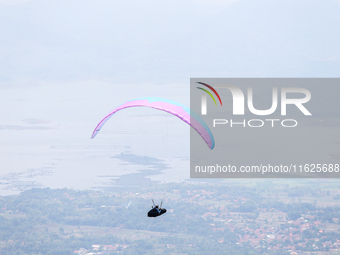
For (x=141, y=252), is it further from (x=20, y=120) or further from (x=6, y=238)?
(x=20, y=120)

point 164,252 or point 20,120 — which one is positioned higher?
point 20,120

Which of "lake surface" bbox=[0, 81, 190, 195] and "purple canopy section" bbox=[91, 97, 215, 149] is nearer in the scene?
"purple canopy section" bbox=[91, 97, 215, 149]

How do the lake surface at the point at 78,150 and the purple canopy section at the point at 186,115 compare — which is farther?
the lake surface at the point at 78,150

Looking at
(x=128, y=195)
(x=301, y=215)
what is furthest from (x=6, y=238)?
(x=301, y=215)

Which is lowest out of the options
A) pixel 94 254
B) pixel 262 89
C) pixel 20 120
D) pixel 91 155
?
pixel 94 254

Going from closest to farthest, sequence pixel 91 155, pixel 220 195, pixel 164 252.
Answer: pixel 164 252 < pixel 220 195 < pixel 91 155

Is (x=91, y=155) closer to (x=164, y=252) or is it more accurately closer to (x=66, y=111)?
(x=66, y=111)

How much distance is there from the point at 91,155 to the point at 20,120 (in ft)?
152

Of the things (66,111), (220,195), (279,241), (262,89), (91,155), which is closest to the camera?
(279,241)

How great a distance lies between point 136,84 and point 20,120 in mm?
47222

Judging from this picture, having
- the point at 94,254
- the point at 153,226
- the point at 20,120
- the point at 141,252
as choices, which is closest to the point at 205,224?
the point at 153,226

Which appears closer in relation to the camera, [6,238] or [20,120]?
[6,238]

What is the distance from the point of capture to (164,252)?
247 feet

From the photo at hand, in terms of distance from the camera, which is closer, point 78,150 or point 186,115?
point 186,115
